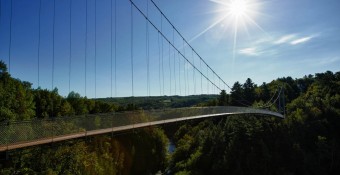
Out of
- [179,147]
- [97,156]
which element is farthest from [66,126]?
[179,147]

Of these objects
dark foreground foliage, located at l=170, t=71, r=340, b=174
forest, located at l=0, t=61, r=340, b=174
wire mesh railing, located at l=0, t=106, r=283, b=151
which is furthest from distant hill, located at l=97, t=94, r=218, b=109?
wire mesh railing, located at l=0, t=106, r=283, b=151

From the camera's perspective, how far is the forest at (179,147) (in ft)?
73.2

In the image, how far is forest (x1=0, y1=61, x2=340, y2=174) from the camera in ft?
73.2

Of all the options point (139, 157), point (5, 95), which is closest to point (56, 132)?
point (5, 95)

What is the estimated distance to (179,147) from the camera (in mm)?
44250

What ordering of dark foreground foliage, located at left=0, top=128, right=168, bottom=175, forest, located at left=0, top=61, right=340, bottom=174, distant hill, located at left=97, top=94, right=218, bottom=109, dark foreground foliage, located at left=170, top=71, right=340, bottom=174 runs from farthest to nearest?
distant hill, located at left=97, top=94, right=218, bottom=109 < dark foreground foliage, located at left=170, top=71, right=340, bottom=174 < forest, located at left=0, top=61, right=340, bottom=174 < dark foreground foliage, located at left=0, top=128, right=168, bottom=175

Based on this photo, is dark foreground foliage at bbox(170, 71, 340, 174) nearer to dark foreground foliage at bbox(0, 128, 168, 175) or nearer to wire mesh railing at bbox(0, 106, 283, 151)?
dark foreground foliage at bbox(0, 128, 168, 175)

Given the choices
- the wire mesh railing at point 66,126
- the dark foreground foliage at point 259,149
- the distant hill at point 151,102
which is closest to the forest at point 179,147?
the dark foreground foliage at point 259,149

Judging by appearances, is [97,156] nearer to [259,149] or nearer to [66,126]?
[66,126]

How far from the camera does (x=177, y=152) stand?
43.2 m

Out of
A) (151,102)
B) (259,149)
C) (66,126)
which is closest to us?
(66,126)

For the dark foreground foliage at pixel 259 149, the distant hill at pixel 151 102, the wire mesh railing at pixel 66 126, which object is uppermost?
the distant hill at pixel 151 102

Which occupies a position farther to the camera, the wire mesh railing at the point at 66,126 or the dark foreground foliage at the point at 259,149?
the dark foreground foliage at the point at 259,149

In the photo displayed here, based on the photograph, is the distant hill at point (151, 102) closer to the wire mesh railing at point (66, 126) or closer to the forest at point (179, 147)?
the forest at point (179, 147)
